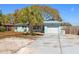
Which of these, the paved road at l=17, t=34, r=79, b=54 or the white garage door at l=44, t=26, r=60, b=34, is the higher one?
the white garage door at l=44, t=26, r=60, b=34

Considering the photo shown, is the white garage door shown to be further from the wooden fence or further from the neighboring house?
the wooden fence

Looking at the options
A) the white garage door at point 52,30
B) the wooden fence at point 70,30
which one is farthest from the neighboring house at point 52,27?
the wooden fence at point 70,30

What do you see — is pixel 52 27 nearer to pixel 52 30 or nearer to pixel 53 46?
pixel 52 30

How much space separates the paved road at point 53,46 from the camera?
420cm

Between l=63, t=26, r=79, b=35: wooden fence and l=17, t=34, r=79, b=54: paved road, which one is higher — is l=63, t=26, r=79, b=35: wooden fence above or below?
above

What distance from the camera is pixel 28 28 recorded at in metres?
4.30

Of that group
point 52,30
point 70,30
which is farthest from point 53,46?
point 70,30

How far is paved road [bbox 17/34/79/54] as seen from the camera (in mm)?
4195

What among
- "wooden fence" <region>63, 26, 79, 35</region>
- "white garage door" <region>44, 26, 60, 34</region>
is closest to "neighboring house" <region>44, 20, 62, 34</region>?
"white garage door" <region>44, 26, 60, 34</region>

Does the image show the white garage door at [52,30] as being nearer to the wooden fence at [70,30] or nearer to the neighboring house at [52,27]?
the neighboring house at [52,27]

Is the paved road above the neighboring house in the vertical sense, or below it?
below

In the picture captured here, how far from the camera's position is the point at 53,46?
422 centimetres
